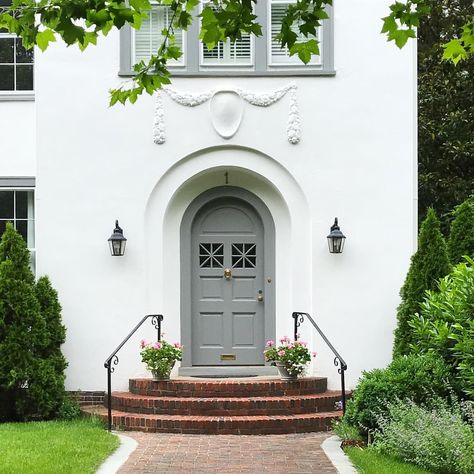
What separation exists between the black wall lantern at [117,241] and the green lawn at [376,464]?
15.5ft

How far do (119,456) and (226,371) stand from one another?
3.74 meters

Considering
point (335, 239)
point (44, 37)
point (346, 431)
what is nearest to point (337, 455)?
point (346, 431)

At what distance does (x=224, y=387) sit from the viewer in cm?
1216

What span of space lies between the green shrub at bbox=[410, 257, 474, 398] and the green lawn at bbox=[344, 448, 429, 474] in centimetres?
125

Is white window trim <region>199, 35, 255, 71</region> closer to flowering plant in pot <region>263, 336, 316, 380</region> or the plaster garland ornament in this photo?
the plaster garland ornament

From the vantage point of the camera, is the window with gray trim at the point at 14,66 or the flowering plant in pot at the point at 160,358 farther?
the window with gray trim at the point at 14,66

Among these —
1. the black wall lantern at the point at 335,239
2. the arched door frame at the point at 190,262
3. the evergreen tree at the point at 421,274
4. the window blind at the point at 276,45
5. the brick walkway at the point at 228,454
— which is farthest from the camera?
the arched door frame at the point at 190,262

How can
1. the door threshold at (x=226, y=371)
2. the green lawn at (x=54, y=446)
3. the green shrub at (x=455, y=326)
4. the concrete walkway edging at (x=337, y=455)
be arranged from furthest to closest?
1. the door threshold at (x=226, y=371)
2. the green shrub at (x=455, y=326)
3. the concrete walkway edging at (x=337, y=455)
4. the green lawn at (x=54, y=446)

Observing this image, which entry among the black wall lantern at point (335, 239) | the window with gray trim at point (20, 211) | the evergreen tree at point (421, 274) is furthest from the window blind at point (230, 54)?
the evergreen tree at point (421, 274)

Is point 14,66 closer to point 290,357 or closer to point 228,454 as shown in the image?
point 290,357

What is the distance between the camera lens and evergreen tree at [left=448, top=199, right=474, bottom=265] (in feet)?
43.8

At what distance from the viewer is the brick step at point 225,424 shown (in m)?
11.4

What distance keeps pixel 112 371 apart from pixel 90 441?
2.09 meters

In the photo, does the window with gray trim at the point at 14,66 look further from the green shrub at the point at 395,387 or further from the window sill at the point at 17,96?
the green shrub at the point at 395,387
